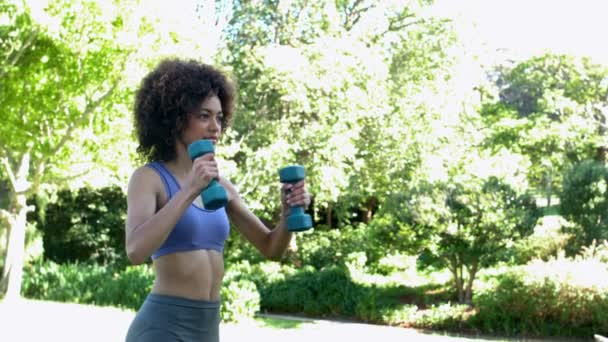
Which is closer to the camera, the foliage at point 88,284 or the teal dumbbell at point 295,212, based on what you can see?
the teal dumbbell at point 295,212

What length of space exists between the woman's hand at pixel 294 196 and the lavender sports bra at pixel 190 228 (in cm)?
26

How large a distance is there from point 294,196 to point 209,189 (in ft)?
1.52

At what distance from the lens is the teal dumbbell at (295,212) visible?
2.65m

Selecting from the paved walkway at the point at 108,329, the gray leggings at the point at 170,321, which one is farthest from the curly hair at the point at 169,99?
the paved walkway at the point at 108,329

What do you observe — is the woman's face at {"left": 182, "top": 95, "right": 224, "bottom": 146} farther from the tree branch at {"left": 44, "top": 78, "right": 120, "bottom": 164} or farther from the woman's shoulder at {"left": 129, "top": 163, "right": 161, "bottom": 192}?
the tree branch at {"left": 44, "top": 78, "right": 120, "bottom": 164}

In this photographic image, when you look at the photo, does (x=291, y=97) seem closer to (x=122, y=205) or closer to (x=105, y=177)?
(x=105, y=177)

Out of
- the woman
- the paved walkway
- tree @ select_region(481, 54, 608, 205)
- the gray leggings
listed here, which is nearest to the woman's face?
the woman

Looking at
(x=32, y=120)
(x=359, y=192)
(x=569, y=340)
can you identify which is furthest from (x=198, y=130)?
(x=359, y=192)

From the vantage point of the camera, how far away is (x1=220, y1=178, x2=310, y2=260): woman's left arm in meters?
2.70

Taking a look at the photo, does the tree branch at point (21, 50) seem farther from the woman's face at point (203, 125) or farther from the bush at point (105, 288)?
the woman's face at point (203, 125)

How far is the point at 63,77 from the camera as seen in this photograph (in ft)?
44.1

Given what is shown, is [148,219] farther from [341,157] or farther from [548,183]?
[548,183]

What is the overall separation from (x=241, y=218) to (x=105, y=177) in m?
15.7

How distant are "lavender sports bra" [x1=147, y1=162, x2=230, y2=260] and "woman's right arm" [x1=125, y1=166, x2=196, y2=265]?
9 cm
